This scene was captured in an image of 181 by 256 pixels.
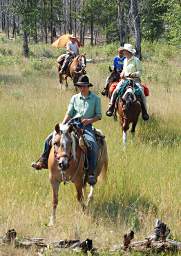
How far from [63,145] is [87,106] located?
1.50 metres

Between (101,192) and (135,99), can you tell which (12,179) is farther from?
(135,99)

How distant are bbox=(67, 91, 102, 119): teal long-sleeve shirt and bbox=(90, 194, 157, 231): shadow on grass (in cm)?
140

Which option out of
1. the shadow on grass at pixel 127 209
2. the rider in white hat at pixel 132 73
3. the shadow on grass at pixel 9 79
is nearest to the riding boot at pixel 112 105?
the rider in white hat at pixel 132 73

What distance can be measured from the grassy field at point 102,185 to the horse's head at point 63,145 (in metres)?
0.94

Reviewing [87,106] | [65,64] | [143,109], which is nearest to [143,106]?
[143,109]

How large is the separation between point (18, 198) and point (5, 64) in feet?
65.4

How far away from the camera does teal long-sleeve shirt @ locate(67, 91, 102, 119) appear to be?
7.69 metres

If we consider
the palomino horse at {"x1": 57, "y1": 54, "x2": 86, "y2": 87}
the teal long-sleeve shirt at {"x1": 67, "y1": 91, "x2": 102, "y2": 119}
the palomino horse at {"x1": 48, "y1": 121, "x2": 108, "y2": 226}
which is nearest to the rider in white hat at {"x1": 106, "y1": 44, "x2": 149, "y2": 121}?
the teal long-sleeve shirt at {"x1": 67, "y1": 91, "x2": 102, "y2": 119}

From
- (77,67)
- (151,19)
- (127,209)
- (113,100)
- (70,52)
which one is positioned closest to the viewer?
(127,209)

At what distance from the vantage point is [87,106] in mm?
7684

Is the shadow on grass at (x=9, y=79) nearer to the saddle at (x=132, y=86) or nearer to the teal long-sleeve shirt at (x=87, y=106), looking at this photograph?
the saddle at (x=132, y=86)

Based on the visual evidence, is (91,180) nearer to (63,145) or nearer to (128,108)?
(63,145)

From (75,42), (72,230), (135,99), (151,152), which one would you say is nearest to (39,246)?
(72,230)

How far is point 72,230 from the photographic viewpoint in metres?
6.48
